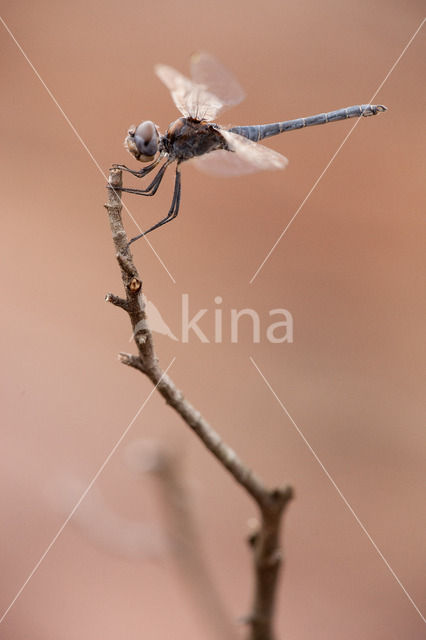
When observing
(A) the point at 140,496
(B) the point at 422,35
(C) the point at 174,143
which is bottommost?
(A) the point at 140,496

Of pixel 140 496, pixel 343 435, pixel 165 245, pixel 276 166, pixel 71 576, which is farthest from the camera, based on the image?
pixel 165 245

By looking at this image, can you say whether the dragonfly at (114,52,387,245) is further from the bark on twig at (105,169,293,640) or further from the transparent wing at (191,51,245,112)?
the bark on twig at (105,169,293,640)

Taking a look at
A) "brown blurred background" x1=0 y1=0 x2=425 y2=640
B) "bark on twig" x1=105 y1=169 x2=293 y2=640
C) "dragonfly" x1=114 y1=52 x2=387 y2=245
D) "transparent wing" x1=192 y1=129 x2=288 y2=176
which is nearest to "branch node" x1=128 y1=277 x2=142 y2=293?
"bark on twig" x1=105 y1=169 x2=293 y2=640

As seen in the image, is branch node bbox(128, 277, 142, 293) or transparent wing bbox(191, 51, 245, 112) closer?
branch node bbox(128, 277, 142, 293)

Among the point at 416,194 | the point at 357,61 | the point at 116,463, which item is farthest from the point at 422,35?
the point at 116,463

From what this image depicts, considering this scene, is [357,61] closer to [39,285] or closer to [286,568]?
[39,285]

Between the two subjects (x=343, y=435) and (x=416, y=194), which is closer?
(x=343, y=435)

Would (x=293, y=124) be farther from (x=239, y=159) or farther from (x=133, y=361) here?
(x=133, y=361)

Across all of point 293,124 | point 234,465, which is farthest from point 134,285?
point 293,124
